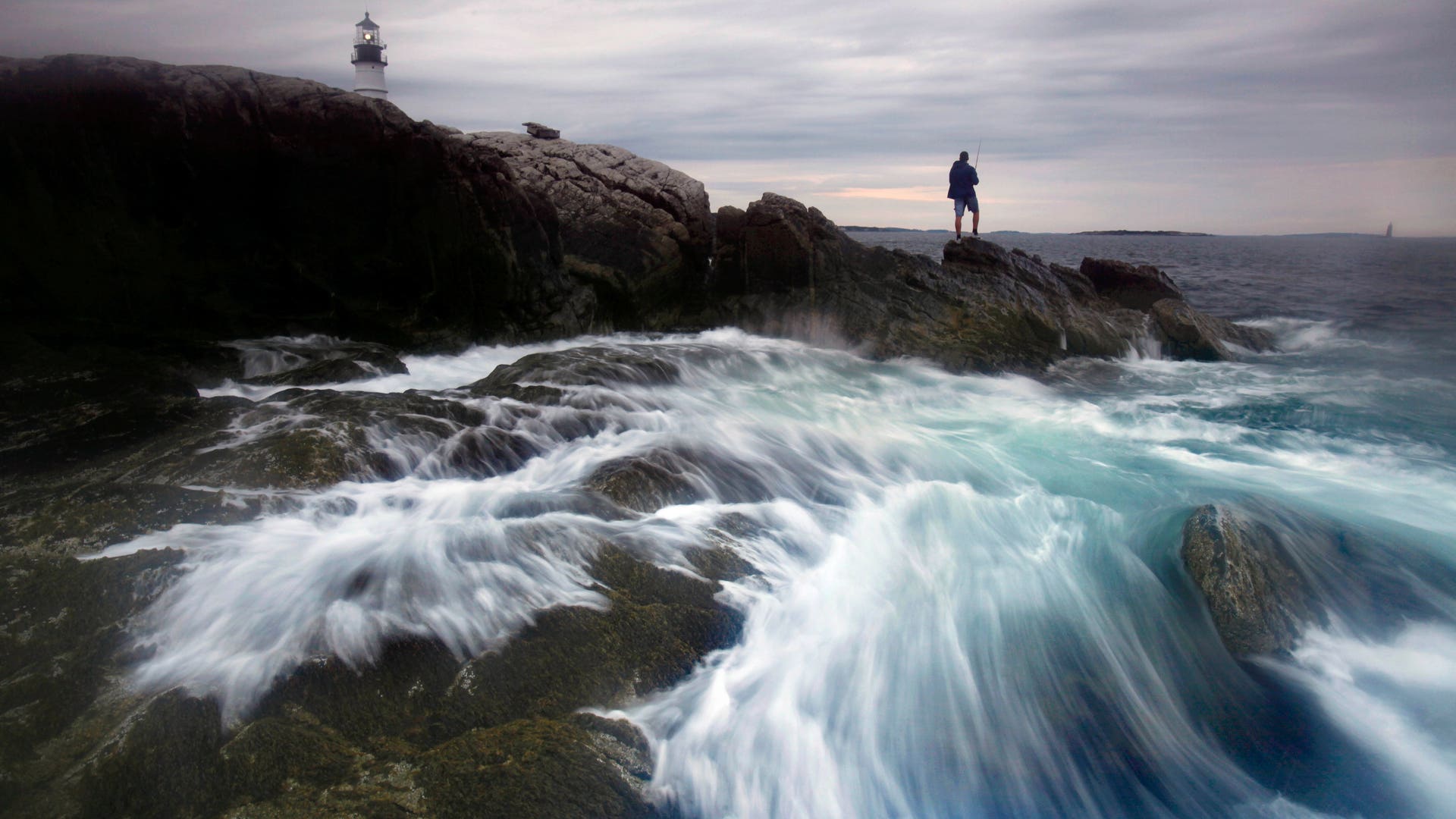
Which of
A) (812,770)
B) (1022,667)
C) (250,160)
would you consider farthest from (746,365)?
(812,770)

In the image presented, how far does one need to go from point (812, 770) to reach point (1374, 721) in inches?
116

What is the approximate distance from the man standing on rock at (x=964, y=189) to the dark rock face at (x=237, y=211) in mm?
8650

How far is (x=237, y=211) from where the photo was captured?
8852 mm

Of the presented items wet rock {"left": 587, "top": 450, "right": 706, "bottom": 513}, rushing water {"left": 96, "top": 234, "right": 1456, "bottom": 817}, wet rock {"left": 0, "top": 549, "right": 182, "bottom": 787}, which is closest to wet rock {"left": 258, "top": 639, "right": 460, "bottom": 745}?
rushing water {"left": 96, "top": 234, "right": 1456, "bottom": 817}

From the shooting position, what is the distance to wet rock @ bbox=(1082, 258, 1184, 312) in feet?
53.2

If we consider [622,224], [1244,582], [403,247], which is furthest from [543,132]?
[1244,582]

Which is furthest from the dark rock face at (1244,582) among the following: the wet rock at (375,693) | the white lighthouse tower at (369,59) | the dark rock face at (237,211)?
the white lighthouse tower at (369,59)

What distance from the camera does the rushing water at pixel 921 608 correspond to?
348 centimetres

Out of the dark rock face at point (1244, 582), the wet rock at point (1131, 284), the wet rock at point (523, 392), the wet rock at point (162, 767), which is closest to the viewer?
the wet rock at point (162, 767)

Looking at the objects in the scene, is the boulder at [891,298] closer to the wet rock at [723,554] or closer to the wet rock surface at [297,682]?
the wet rock at [723,554]

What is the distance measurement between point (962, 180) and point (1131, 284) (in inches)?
173

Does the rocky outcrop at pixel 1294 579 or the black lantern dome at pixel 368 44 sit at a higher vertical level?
the black lantern dome at pixel 368 44

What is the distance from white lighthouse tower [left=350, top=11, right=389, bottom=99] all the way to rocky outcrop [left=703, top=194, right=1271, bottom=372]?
688 inches

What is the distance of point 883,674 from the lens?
4.18 metres
